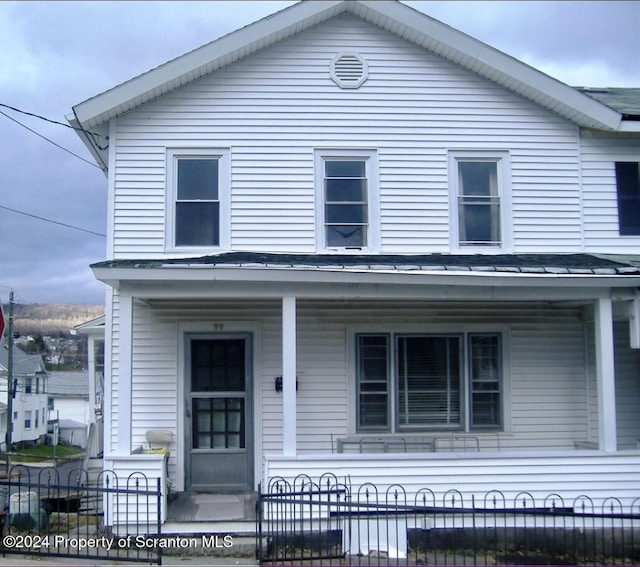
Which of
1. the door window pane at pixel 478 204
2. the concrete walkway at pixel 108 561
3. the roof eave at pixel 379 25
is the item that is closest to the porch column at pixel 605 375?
the door window pane at pixel 478 204

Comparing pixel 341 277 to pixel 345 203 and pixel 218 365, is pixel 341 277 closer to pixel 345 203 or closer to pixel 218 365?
pixel 345 203

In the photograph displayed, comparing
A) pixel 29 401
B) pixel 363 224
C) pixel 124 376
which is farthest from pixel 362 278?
pixel 29 401

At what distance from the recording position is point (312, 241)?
1115 centimetres

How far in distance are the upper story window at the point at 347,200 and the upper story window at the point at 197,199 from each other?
4.75 ft

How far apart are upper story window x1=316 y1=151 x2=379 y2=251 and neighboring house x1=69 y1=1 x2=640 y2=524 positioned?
0.02 metres

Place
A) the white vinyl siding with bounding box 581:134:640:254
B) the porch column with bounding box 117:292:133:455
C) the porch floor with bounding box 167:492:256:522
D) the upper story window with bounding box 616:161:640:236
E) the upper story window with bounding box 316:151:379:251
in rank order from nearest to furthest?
the porch column with bounding box 117:292:133:455
the porch floor with bounding box 167:492:256:522
the upper story window with bounding box 316:151:379:251
the white vinyl siding with bounding box 581:134:640:254
the upper story window with bounding box 616:161:640:236

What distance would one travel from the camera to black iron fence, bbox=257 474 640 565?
8.66m

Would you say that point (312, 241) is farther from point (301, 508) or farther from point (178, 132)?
point (301, 508)

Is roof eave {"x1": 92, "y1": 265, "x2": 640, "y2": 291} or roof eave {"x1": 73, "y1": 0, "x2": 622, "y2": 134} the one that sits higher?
roof eave {"x1": 73, "y1": 0, "x2": 622, "y2": 134}

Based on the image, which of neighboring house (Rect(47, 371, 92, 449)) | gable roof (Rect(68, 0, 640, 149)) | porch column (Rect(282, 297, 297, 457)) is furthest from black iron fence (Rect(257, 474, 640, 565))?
neighboring house (Rect(47, 371, 92, 449))

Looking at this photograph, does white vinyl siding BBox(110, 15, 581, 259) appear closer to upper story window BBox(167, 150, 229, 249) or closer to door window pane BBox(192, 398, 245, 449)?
upper story window BBox(167, 150, 229, 249)

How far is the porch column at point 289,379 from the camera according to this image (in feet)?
30.8

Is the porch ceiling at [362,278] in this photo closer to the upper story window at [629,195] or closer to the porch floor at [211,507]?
the upper story window at [629,195]

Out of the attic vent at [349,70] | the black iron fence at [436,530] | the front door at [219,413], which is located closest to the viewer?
the black iron fence at [436,530]
